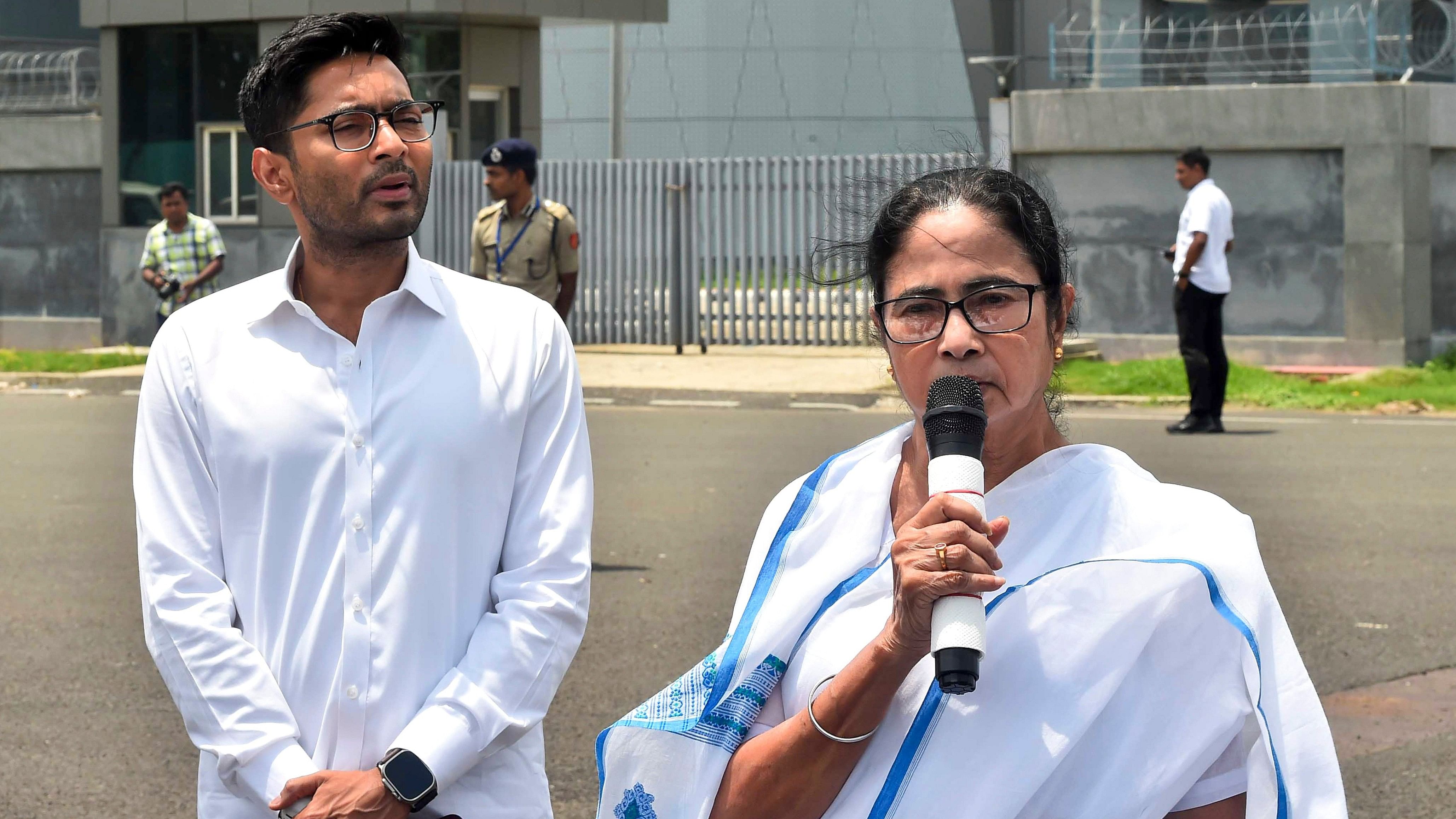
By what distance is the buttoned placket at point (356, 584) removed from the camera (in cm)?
263

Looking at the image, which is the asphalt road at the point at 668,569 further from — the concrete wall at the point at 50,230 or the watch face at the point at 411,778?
the concrete wall at the point at 50,230

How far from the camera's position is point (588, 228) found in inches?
781

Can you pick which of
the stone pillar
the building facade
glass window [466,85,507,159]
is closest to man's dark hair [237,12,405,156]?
the stone pillar

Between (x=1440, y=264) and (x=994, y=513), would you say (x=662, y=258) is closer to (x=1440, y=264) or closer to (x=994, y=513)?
(x=1440, y=264)

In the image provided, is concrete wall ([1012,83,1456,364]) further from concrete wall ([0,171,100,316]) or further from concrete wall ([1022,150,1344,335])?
concrete wall ([0,171,100,316])

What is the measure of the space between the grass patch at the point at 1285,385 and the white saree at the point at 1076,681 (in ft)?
41.1

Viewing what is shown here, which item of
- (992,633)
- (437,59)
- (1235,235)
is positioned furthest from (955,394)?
(437,59)

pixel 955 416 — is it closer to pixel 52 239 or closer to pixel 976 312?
pixel 976 312

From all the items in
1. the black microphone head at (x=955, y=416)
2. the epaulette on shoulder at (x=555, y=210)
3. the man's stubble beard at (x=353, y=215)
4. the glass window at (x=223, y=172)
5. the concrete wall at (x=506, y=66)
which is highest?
the concrete wall at (x=506, y=66)

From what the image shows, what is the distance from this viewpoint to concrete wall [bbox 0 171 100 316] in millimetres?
22219

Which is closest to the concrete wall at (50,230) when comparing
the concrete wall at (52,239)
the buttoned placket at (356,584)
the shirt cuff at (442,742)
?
the concrete wall at (52,239)

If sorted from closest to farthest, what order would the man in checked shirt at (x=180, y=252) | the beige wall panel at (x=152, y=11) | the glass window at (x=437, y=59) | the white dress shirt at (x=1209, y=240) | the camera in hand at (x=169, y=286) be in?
the white dress shirt at (x=1209, y=240) → the camera in hand at (x=169, y=286) → the man in checked shirt at (x=180, y=252) → the beige wall panel at (x=152, y=11) → the glass window at (x=437, y=59)

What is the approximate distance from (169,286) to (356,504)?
43.0 feet

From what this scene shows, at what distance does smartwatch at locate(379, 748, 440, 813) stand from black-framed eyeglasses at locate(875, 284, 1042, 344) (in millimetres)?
906
